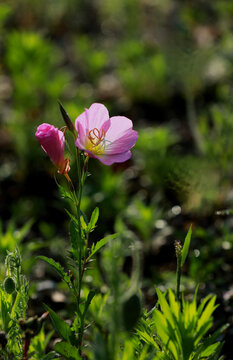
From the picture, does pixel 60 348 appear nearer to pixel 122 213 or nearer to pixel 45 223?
pixel 122 213

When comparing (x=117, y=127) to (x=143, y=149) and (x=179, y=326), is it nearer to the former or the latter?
(x=179, y=326)

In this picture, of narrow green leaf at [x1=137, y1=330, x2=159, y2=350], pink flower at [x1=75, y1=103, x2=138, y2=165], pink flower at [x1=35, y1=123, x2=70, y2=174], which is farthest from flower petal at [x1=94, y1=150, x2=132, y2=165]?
narrow green leaf at [x1=137, y1=330, x2=159, y2=350]

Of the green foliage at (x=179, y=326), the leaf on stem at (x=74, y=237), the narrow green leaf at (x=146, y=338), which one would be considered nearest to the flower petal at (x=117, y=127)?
the leaf on stem at (x=74, y=237)

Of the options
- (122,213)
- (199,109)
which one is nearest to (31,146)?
(122,213)

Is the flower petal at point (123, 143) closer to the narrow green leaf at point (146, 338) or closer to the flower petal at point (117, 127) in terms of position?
the flower petal at point (117, 127)

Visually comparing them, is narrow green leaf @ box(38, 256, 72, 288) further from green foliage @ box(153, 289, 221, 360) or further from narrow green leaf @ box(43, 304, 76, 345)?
green foliage @ box(153, 289, 221, 360)

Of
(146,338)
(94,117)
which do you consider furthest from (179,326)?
(94,117)
